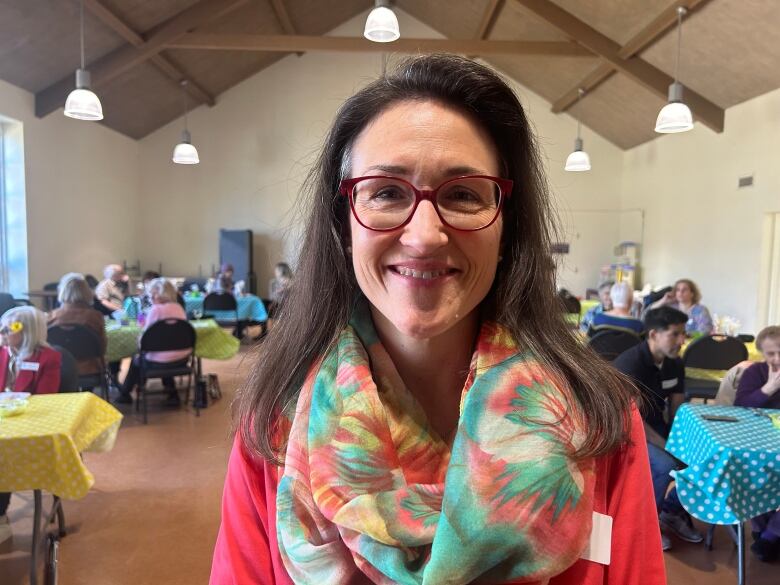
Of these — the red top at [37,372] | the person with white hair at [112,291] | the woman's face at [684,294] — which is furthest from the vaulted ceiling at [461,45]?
the red top at [37,372]

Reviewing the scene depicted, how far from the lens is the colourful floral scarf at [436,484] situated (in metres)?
0.67

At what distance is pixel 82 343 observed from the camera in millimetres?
4242

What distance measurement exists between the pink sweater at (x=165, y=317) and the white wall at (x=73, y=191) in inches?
154

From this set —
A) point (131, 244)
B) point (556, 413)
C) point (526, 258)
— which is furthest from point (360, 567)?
point (131, 244)

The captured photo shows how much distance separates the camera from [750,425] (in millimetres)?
2631

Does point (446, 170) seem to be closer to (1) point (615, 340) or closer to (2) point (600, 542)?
(2) point (600, 542)

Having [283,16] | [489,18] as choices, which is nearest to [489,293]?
[489,18]

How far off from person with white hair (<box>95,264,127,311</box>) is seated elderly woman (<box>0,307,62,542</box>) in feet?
11.0

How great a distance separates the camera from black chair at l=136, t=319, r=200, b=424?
452 cm

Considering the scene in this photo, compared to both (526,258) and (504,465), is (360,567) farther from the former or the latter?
(526,258)

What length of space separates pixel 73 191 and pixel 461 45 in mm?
6590

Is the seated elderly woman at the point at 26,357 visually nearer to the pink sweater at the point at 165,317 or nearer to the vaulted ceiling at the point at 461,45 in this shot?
the pink sweater at the point at 165,317

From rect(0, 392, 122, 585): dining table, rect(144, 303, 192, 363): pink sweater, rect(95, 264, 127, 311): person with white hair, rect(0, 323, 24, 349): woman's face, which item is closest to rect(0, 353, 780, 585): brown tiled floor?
rect(0, 392, 122, 585): dining table

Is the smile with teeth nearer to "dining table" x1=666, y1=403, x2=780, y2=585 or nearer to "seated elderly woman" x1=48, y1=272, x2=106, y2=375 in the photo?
"dining table" x1=666, y1=403, x2=780, y2=585
